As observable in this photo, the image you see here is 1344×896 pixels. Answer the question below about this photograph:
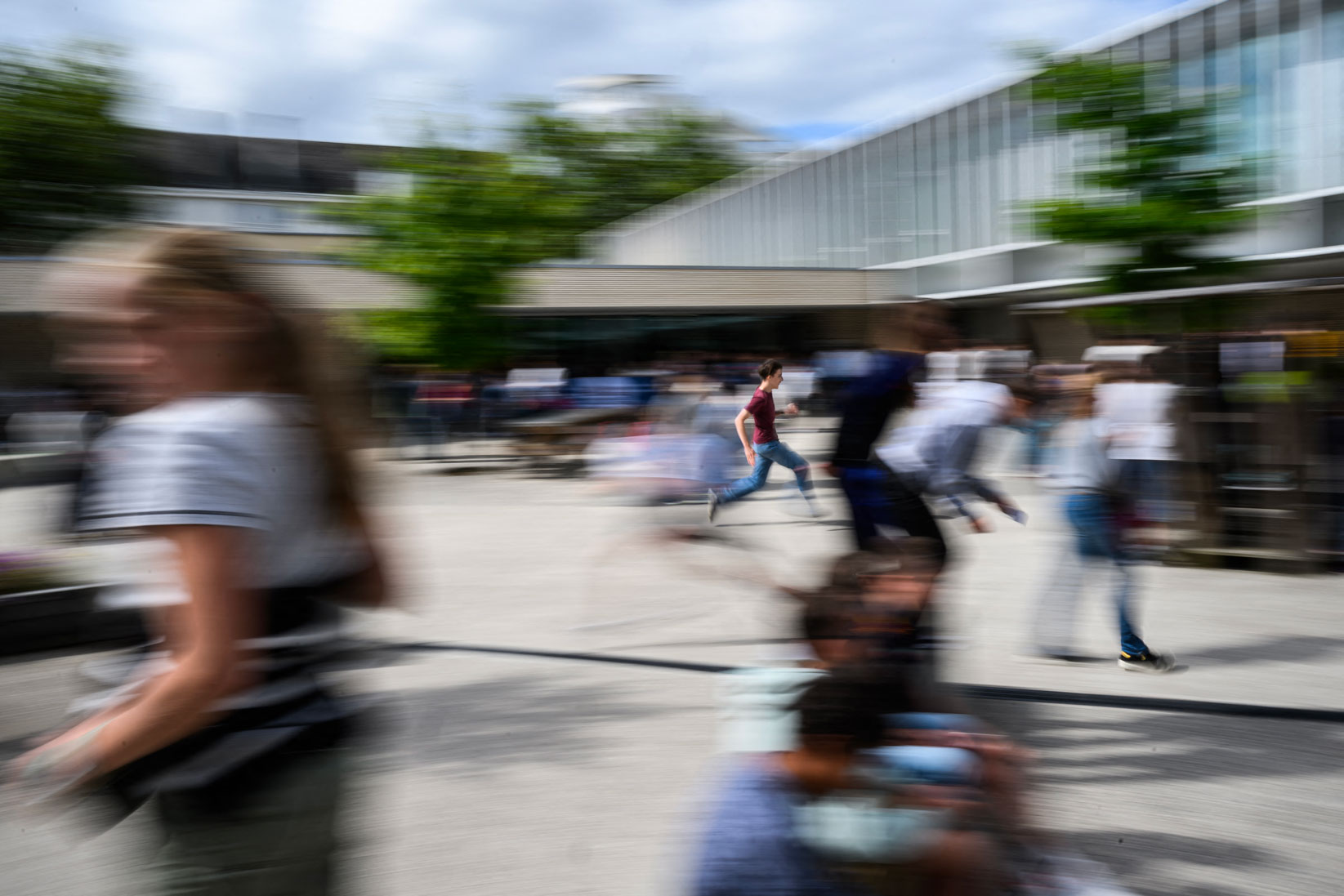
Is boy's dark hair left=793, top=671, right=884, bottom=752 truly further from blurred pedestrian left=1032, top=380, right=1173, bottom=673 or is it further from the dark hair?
blurred pedestrian left=1032, top=380, right=1173, bottom=673

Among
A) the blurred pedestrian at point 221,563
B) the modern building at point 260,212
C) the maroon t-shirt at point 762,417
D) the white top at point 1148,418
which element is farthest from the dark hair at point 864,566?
the maroon t-shirt at point 762,417

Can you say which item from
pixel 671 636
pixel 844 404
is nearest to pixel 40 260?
pixel 671 636

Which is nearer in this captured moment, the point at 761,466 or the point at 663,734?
the point at 663,734

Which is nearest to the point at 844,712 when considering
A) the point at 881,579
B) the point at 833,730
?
the point at 833,730

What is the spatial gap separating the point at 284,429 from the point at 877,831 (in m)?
1.18

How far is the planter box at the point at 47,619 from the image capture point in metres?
5.98

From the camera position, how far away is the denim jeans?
523 cm

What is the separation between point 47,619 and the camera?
6.10 metres

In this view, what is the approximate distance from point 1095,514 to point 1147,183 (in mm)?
4812

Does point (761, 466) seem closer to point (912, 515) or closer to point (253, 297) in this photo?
point (912, 515)

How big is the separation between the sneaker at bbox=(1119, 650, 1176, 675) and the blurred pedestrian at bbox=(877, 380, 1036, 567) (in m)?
1.08

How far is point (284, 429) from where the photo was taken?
163 centimetres

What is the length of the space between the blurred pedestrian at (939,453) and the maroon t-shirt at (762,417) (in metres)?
4.65

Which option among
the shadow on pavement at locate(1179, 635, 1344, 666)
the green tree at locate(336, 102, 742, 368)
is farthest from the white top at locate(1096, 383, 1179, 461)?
the green tree at locate(336, 102, 742, 368)
